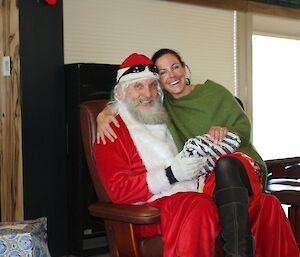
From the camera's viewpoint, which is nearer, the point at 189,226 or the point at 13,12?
the point at 189,226

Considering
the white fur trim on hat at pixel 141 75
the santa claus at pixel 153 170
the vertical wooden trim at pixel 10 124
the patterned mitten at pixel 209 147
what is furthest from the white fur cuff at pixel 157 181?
the vertical wooden trim at pixel 10 124

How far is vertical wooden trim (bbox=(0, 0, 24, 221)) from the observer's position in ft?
→ 10.7

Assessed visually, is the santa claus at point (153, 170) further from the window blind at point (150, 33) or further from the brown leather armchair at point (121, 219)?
the window blind at point (150, 33)

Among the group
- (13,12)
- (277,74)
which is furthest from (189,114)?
(277,74)

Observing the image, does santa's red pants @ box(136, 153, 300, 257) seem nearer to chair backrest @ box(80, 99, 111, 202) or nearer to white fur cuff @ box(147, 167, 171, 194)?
white fur cuff @ box(147, 167, 171, 194)

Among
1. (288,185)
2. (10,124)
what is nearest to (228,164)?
(288,185)

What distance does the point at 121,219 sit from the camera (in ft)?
6.75

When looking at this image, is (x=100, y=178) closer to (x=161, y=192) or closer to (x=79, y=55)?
(x=161, y=192)

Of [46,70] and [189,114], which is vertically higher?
[46,70]

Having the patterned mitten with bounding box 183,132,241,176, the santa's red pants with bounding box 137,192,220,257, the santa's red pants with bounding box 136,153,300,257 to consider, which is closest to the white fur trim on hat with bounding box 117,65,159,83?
the patterned mitten with bounding box 183,132,241,176

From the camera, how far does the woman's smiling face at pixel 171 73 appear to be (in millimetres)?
2551

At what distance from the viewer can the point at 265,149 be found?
17.3ft

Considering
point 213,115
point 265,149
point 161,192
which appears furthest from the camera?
point 265,149

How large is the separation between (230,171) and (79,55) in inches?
77.5
